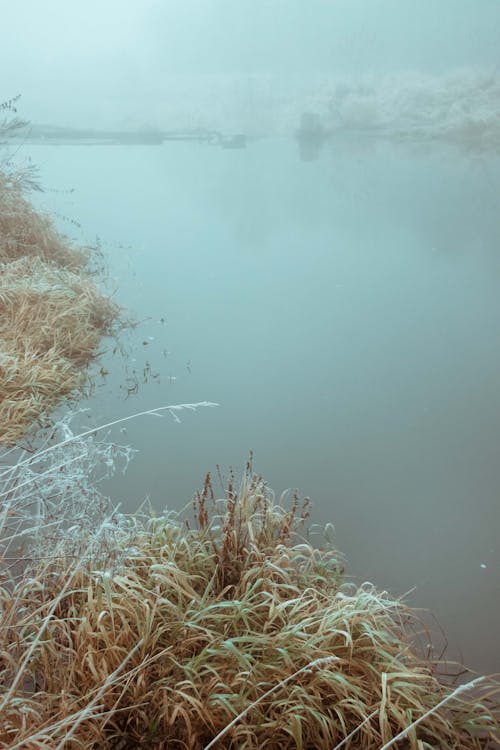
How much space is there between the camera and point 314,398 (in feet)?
9.65

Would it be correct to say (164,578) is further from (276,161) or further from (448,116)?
(448,116)

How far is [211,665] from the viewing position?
4.15 ft

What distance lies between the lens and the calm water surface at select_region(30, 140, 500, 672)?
196cm

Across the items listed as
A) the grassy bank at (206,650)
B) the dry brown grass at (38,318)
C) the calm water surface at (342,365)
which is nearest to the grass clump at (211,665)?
the grassy bank at (206,650)

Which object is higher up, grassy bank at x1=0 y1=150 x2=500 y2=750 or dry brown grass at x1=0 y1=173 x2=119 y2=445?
dry brown grass at x1=0 y1=173 x2=119 y2=445

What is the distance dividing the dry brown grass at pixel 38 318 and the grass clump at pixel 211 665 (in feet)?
4.04

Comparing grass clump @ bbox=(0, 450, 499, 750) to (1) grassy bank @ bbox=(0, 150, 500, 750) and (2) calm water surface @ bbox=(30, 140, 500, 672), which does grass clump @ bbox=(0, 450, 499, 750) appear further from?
(2) calm water surface @ bbox=(30, 140, 500, 672)

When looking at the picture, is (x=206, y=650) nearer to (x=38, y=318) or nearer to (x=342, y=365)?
(x=342, y=365)

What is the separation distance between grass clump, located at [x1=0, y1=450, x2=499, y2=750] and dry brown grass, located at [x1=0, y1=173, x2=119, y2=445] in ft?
4.04

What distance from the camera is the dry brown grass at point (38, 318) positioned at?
8.90ft

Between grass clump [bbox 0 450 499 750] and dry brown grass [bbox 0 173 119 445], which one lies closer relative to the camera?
grass clump [bbox 0 450 499 750]

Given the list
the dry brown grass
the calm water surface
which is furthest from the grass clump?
the dry brown grass

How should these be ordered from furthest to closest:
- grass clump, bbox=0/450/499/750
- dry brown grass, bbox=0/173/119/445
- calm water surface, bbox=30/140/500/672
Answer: dry brown grass, bbox=0/173/119/445, calm water surface, bbox=30/140/500/672, grass clump, bbox=0/450/499/750

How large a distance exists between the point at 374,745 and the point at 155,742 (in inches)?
16.7
